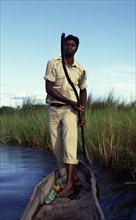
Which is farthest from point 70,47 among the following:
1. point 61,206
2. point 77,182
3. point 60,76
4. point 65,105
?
point 61,206

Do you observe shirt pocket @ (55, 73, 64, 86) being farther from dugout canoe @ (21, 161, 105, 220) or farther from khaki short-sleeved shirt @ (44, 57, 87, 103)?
dugout canoe @ (21, 161, 105, 220)

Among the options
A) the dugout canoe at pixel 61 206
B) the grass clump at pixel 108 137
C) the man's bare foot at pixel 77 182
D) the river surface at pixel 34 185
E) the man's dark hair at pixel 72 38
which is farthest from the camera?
the grass clump at pixel 108 137

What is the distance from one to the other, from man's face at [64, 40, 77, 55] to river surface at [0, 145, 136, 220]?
249cm

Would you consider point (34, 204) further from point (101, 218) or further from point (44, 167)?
point (44, 167)

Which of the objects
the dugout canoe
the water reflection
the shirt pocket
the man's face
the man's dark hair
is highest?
the man's dark hair

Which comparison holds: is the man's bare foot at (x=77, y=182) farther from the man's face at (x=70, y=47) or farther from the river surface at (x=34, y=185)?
the man's face at (x=70, y=47)

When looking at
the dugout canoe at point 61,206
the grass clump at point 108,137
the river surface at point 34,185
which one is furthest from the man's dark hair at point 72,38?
the river surface at point 34,185

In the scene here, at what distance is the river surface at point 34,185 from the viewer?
6.27 m

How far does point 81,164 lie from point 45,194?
3.84ft

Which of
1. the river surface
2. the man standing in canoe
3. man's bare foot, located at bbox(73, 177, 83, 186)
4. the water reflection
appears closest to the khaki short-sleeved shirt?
the man standing in canoe

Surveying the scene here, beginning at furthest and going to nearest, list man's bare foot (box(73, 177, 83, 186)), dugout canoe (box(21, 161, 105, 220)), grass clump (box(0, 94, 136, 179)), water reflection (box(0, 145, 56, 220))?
1. grass clump (box(0, 94, 136, 179))
2. water reflection (box(0, 145, 56, 220))
3. man's bare foot (box(73, 177, 83, 186))
4. dugout canoe (box(21, 161, 105, 220))

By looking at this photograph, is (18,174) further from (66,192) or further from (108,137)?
(66,192)

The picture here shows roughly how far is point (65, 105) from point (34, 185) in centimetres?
360

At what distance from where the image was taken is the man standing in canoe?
5.19 metres
